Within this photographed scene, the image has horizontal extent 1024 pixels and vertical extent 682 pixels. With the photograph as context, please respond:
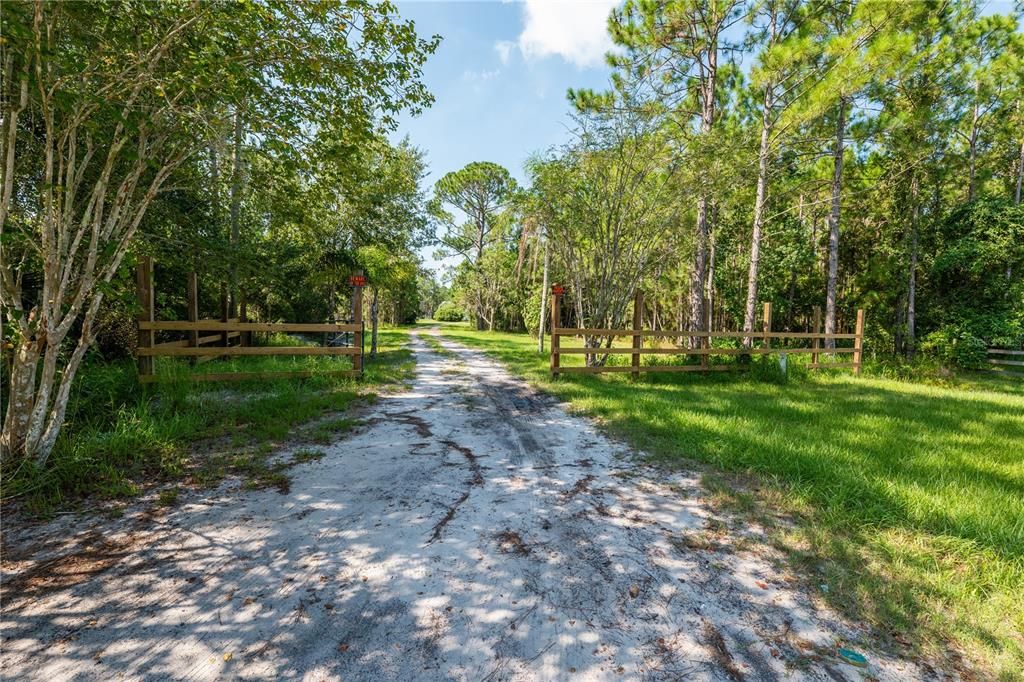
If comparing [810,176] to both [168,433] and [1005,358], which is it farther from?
[168,433]

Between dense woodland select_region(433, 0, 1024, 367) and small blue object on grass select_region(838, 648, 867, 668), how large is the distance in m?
8.00

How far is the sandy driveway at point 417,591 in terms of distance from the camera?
1722mm

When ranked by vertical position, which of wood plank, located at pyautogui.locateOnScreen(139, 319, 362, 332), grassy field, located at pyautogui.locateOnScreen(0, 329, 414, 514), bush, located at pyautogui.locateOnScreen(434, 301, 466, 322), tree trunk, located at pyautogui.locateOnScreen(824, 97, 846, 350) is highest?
tree trunk, located at pyautogui.locateOnScreen(824, 97, 846, 350)

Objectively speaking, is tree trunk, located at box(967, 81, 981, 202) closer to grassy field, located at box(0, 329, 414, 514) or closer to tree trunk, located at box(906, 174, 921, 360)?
tree trunk, located at box(906, 174, 921, 360)

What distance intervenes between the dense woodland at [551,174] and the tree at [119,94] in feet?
0.08

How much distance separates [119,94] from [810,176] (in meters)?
20.5

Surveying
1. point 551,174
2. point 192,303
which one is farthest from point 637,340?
point 192,303

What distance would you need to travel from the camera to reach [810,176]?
16328 millimetres

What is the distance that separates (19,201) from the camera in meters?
4.34

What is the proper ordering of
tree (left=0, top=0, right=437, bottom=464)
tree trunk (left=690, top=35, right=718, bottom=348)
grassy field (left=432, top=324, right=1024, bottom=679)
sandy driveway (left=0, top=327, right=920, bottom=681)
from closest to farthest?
sandy driveway (left=0, top=327, right=920, bottom=681) < grassy field (left=432, top=324, right=1024, bottom=679) < tree (left=0, top=0, right=437, bottom=464) < tree trunk (left=690, top=35, right=718, bottom=348)

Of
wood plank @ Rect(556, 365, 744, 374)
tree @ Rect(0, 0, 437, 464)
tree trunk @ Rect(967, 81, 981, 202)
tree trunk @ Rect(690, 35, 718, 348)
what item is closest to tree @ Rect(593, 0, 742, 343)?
tree trunk @ Rect(690, 35, 718, 348)

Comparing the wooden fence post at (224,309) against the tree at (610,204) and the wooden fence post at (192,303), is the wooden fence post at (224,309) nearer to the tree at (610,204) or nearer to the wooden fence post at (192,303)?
the wooden fence post at (192,303)

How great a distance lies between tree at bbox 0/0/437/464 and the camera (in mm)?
2961

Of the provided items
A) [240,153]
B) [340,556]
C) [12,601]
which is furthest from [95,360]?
[340,556]
